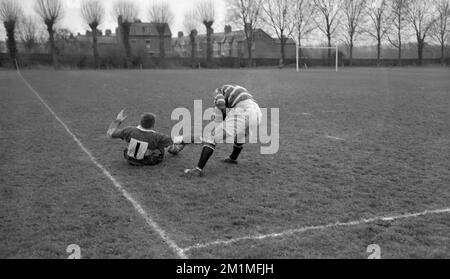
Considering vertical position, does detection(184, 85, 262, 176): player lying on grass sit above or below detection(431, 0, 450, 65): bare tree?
below

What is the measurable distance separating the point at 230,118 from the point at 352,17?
81.6 metres

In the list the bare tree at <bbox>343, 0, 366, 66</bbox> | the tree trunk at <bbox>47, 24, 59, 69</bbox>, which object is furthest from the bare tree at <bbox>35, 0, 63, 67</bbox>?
the bare tree at <bbox>343, 0, 366, 66</bbox>

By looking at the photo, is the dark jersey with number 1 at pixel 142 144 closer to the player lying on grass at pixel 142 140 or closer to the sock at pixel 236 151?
the player lying on grass at pixel 142 140

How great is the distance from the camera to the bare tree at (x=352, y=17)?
267 feet

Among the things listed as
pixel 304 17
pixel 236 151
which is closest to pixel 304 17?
pixel 304 17

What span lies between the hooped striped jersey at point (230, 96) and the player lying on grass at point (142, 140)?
117 cm

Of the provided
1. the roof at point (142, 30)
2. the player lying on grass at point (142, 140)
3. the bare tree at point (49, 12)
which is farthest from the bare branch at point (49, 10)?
the player lying on grass at point (142, 140)

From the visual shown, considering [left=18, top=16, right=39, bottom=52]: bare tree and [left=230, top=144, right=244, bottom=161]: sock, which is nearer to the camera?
[left=230, top=144, right=244, bottom=161]: sock

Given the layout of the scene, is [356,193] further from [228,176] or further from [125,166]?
[125,166]

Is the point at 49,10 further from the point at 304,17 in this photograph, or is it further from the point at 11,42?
the point at 304,17

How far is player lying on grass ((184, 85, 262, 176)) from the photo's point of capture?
720 cm

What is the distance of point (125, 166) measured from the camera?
25.8ft

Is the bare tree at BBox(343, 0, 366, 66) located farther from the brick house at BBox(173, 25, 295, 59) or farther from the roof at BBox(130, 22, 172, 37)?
the roof at BBox(130, 22, 172, 37)
